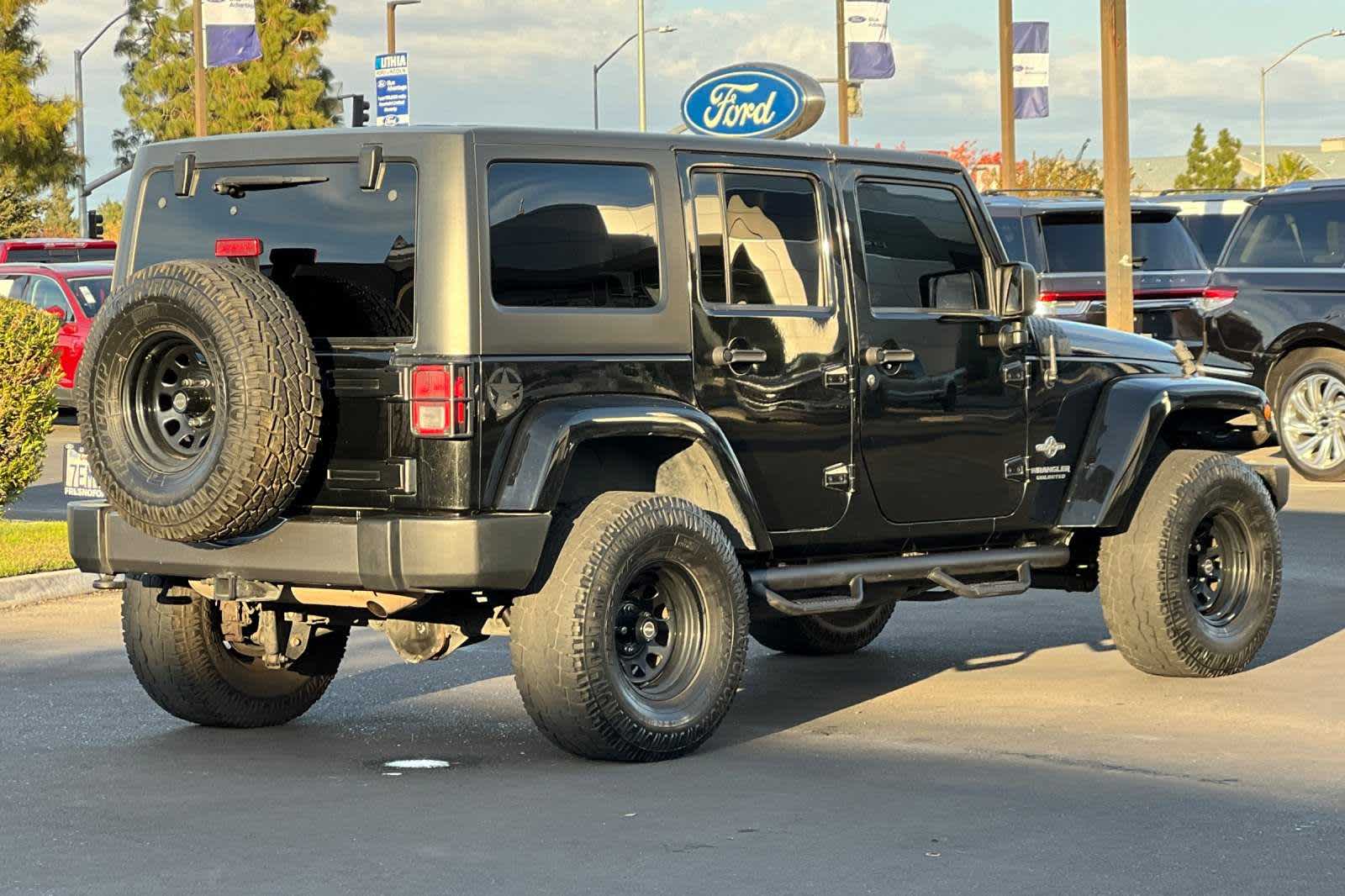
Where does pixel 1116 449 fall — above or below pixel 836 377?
below

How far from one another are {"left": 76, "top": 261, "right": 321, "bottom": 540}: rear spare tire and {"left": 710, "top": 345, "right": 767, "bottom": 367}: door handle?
1.43 metres

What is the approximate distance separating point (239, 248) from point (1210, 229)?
832 inches

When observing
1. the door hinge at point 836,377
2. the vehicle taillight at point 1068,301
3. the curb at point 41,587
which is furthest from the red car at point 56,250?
the door hinge at point 836,377

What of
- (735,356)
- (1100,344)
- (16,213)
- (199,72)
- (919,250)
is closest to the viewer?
(735,356)

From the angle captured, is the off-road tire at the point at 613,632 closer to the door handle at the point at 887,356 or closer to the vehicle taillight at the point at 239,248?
the door handle at the point at 887,356

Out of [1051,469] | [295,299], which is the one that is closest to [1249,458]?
[1051,469]

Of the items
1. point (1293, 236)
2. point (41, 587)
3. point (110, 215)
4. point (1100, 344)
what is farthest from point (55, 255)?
point (110, 215)

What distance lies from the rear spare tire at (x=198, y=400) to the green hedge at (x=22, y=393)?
19.3 ft

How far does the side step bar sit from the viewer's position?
8023 millimetres

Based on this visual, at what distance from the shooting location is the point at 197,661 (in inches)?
320

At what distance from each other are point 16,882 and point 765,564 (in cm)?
321

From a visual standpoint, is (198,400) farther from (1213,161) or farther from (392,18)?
(1213,161)

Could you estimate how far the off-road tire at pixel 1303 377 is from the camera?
58.2 ft

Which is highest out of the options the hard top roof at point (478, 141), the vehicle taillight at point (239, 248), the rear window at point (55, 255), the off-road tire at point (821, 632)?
the rear window at point (55, 255)
